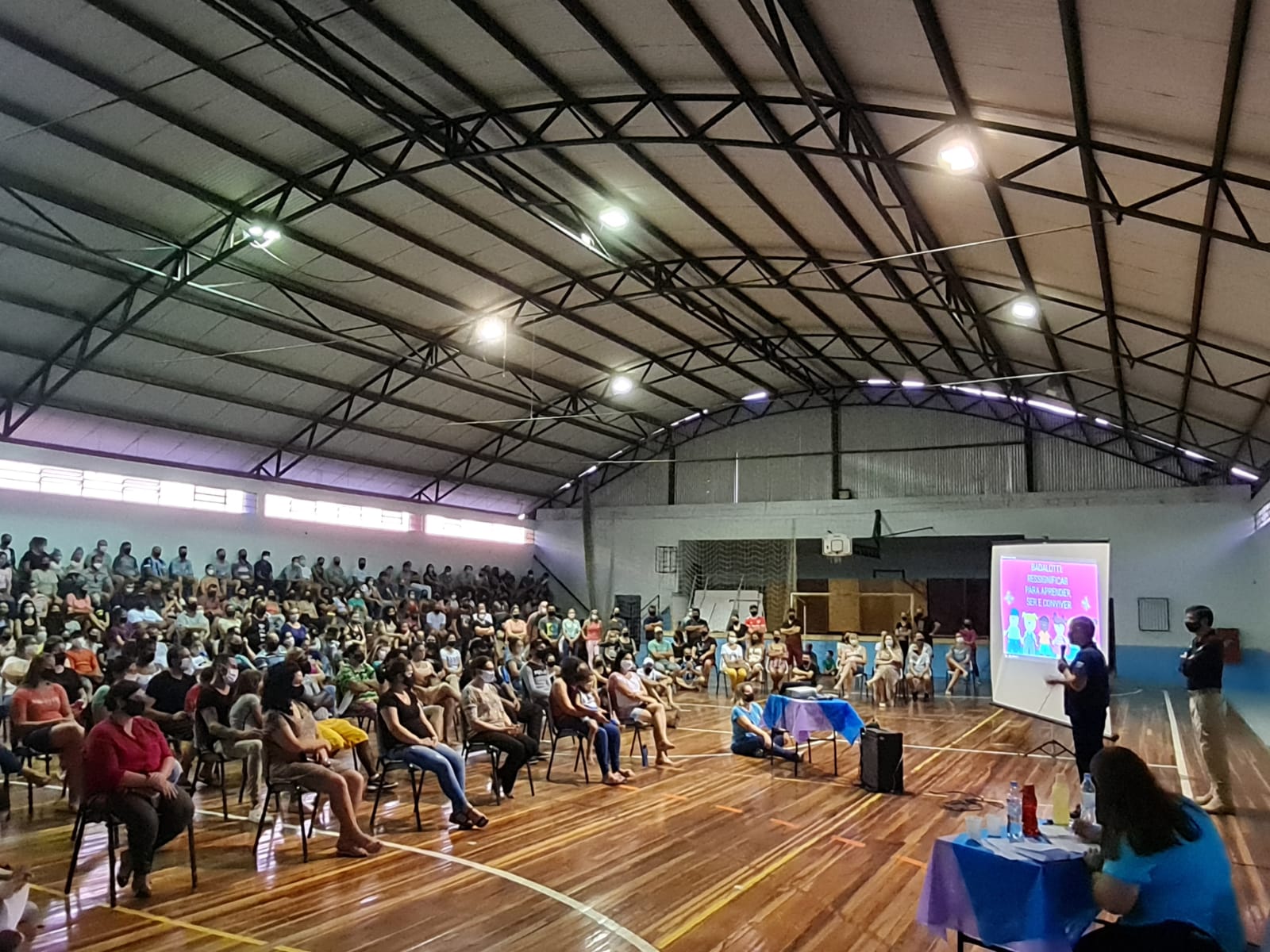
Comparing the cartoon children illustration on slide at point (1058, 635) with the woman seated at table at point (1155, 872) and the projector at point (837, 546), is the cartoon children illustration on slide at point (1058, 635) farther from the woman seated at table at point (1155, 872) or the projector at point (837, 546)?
the projector at point (837, 546)

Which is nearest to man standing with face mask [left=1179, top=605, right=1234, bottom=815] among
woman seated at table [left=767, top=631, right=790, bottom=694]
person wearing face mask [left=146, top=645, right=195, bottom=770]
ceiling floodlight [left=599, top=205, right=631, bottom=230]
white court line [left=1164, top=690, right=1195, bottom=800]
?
white court line [left=1164, top=690, right=1195, bottom=800]

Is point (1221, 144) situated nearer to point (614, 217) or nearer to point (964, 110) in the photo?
point (964, 110)

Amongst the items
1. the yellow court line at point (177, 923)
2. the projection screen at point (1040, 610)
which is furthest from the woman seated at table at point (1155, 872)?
the projection screen at point (1040, 610)

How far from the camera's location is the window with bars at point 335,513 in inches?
658

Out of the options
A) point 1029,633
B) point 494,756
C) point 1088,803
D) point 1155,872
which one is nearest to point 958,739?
point 1029,633

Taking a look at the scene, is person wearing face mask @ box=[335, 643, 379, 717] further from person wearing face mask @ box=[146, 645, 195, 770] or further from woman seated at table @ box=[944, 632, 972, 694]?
woman seated at table @ box=[944, 632, 972, 694]

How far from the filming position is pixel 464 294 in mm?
12891

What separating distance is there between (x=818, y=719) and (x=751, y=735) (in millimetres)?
901

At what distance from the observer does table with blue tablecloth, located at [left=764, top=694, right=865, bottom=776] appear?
764 cm

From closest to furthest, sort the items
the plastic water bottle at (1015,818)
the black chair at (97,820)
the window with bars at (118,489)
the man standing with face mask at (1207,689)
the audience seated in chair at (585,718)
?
the plastic water bottle at (1015,818), the black chair at (97,820), the man standing with face mask at (1207,689), the audience seated in chair at (585,718), the window with bars at (118,489)

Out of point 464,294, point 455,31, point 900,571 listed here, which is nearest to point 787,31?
point 455,31

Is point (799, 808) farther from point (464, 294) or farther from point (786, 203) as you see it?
point (464, 294)

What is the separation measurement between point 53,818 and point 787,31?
297 inches

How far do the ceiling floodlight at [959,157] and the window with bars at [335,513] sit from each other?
13.6 metres
